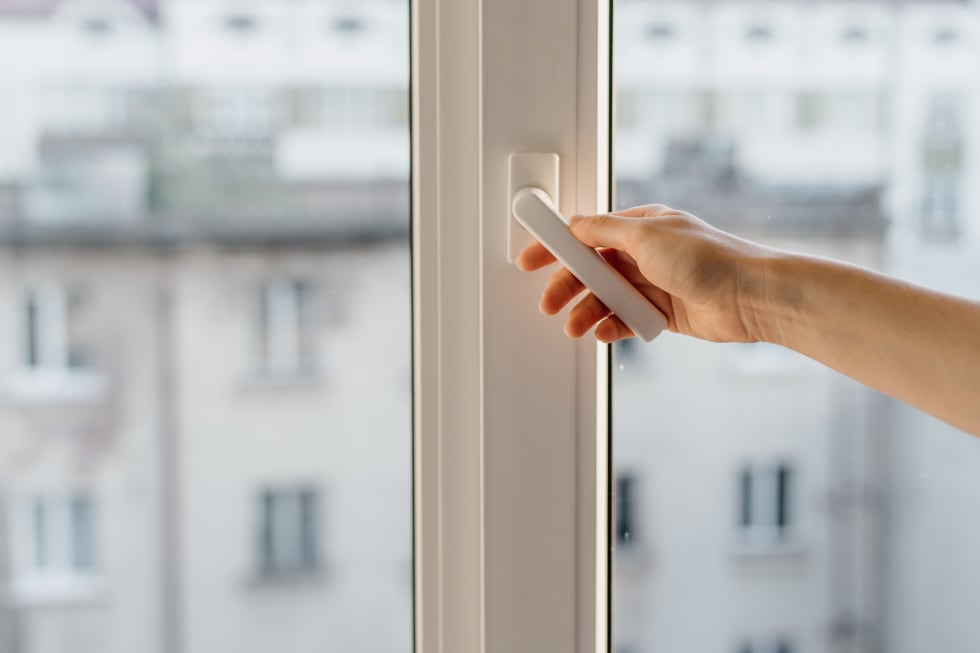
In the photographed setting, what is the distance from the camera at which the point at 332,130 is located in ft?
2.24

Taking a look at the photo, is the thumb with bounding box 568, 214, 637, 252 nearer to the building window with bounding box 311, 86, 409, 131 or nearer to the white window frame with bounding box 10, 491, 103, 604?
the building window with bounding box 311, 86, 409, 131

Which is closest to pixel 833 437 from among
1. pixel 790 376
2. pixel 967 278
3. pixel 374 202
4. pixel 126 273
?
pixel 790 376

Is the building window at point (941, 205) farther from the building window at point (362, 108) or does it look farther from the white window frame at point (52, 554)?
the white window frame at point (52, 554)

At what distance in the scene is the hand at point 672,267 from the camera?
2.00 ft

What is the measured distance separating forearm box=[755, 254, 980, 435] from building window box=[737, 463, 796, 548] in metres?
0.13

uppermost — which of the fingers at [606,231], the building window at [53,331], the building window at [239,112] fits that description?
the building window at [239,112]

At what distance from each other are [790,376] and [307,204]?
42cm

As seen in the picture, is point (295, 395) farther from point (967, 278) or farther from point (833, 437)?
point (967, 278)

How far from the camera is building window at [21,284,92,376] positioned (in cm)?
67

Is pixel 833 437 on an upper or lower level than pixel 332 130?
lower

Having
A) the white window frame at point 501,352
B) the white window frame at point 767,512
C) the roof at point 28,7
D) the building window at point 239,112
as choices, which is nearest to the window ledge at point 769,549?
the white window frame at point 767,512

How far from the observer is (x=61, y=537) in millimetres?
685

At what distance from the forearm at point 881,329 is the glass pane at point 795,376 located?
0.09m

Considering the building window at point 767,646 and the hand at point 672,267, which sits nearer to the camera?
the hand at point 672,267
